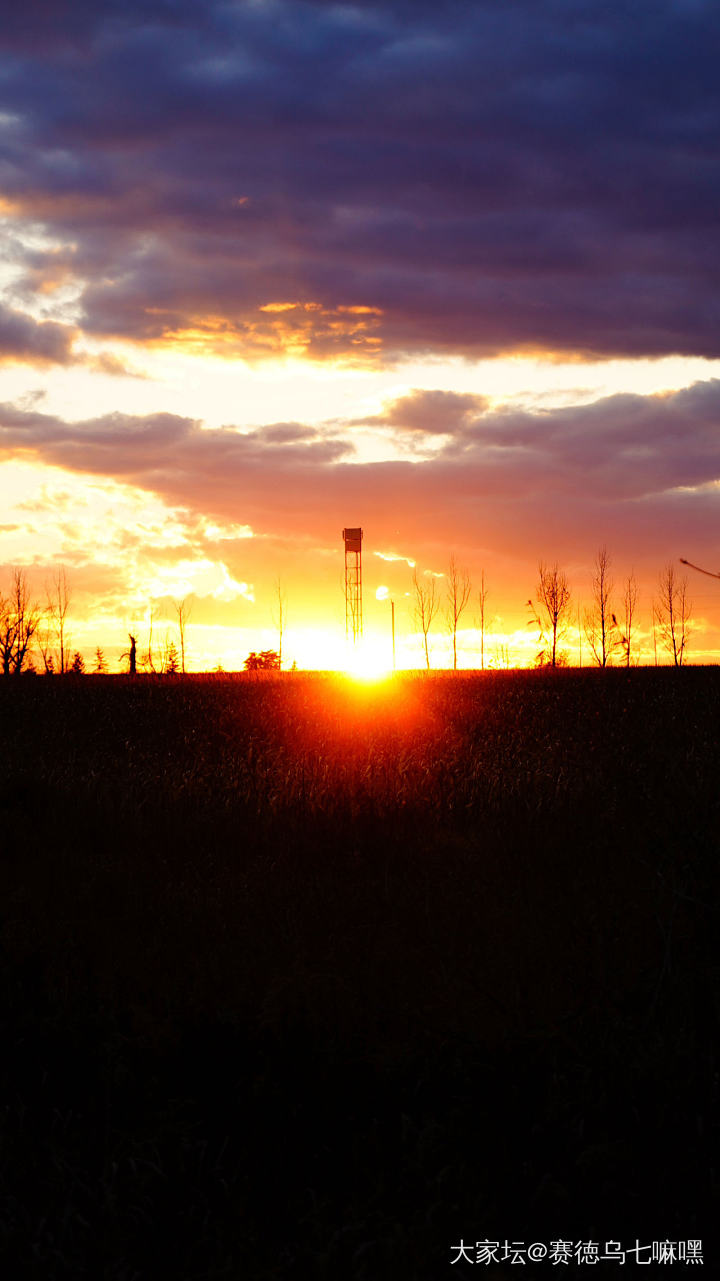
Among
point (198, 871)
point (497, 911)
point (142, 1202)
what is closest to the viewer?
point (142, 1202)

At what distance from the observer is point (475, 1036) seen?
20.8 feet

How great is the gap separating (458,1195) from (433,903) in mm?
4154

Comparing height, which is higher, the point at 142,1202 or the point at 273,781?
the point at 273,781

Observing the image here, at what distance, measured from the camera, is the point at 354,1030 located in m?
6.64

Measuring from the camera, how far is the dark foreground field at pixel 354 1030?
4820 millimetres

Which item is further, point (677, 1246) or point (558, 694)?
point (558, 694)

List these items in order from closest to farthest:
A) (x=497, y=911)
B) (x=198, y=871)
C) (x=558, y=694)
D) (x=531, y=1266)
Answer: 1. (x=531, y=1266)
2. (x=497, y=911)
3. (x=198, y=871)
4. (x=558, y=694)

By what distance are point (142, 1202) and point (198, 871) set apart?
565 cm

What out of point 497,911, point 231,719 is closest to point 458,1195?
point 497,911

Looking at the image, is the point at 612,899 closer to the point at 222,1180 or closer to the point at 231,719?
the point at 222,1180

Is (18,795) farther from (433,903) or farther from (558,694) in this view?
(558,694)

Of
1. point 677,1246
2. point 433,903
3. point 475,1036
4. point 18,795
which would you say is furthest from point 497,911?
point 18,795

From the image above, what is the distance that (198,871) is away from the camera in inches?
414

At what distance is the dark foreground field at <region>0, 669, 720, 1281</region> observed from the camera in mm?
4820
